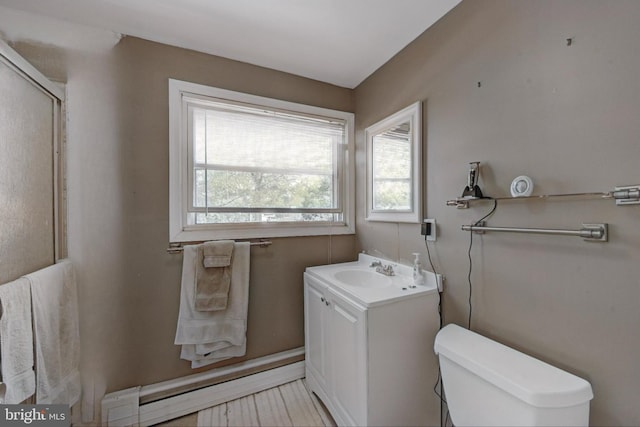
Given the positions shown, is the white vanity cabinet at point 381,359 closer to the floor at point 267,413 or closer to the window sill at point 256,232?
the floor at point 267,413

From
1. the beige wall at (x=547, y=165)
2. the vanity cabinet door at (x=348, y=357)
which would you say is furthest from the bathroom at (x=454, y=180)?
the vanity cabinet door at (x=348, y=357)

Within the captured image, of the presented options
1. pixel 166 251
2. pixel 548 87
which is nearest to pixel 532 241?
pixel 548 87

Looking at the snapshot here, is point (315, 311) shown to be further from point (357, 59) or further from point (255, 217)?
point (357, 59)

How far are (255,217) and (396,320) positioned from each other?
3.74 ft

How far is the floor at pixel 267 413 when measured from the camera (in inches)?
58.2

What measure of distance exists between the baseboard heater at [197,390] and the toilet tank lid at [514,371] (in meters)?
1.20

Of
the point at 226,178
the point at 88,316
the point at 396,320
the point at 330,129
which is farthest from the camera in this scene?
the point at 330,129

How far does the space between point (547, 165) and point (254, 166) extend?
5.19 ft

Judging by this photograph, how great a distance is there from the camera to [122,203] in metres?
1.46

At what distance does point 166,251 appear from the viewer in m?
1.55

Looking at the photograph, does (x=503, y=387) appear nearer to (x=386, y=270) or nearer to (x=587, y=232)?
(x=587, y=232)

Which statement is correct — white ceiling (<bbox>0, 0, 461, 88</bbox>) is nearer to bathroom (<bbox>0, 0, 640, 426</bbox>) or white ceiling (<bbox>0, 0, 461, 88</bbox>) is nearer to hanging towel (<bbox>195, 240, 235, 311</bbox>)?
bathroom (<bbox>0, 0, 640, 426</bbox>)

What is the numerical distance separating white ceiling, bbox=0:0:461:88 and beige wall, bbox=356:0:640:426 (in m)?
0.24

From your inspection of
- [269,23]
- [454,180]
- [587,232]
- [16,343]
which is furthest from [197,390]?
[269,23]
